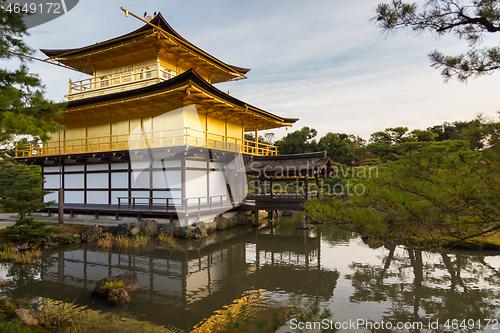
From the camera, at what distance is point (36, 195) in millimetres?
13055

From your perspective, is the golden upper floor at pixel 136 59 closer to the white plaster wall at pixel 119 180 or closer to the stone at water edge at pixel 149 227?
the white plaster wall at pixel 119 180

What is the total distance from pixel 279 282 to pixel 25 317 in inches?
245

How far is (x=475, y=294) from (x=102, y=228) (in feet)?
51.0

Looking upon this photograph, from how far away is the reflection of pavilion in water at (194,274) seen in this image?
7281mm

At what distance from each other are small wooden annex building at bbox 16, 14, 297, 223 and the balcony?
68mm

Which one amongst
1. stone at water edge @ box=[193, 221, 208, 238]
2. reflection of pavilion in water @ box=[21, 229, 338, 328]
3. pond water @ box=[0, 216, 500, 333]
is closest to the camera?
pond water @ box=[0, 216, 500, 333]

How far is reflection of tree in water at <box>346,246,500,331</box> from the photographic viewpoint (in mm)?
→ 6594

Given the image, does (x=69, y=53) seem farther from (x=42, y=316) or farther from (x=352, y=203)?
(x=352, y=203)

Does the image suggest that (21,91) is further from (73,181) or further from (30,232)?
(73,181)

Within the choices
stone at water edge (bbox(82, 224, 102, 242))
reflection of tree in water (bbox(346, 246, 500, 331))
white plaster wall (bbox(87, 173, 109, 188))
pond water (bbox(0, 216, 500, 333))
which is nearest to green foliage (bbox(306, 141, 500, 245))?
pond water (bbox(0, 216, 500, 333))

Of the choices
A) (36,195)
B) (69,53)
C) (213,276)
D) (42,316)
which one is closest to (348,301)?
(213,276)

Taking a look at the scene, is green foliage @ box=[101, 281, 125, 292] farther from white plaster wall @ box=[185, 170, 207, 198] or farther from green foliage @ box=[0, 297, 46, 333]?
white plaster wall @ box=[185, 170, 207, 198]

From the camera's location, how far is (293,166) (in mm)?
16766

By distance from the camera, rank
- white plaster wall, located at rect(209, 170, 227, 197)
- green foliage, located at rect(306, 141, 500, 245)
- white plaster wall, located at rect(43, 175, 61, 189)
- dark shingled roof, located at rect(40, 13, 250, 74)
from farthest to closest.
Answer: white plaster wall, located at rect(43, 175, 61, 189), white plaster wall, located at rect(209, 170, 227, 197), dark shingled roof, located at rect(40, 13, 250, 74), green foliage, located at rect(306, 141, 500, 245)
